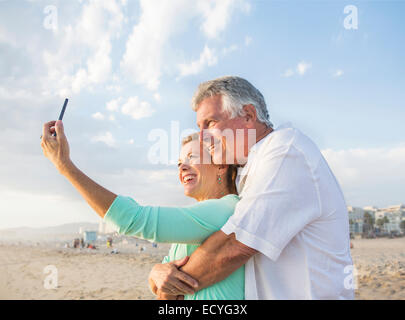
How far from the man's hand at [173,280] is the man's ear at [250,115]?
3.86 ft

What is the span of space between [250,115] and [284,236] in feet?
3.67

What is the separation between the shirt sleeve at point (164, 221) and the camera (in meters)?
1.81

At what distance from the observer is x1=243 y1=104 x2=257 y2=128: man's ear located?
256cm

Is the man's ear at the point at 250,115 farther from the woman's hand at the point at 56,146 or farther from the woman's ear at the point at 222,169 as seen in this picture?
the woman's hand at the point at 56,146

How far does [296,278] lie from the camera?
190cm

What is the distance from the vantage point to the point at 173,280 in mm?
1996

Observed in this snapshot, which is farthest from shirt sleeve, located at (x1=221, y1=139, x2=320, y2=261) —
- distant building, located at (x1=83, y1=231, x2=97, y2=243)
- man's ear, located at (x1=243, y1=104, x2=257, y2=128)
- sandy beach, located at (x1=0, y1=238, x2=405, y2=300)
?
distant building, located at (x1=83, y1=231, x2=97, y2=243)

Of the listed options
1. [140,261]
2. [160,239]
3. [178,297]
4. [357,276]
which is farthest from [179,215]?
[140,261]

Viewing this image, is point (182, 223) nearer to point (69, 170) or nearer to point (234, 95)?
point (69, 170)

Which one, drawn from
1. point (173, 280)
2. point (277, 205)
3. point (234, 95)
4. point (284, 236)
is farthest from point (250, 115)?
point (173, 280)

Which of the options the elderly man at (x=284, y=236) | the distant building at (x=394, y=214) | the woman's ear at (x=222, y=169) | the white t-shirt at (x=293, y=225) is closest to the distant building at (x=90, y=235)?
the woman's ear at (x=222, y=169)
